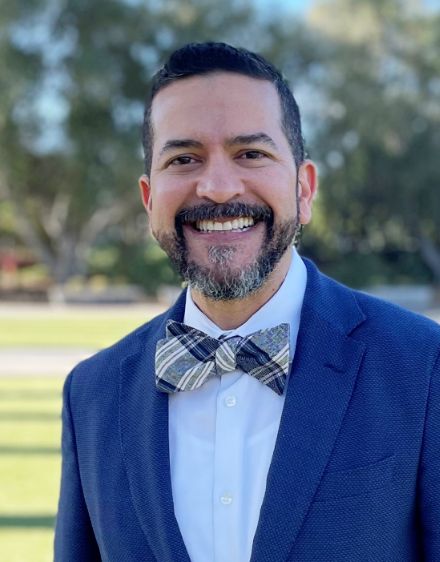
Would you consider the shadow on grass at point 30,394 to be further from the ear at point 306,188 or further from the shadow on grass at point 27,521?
the ear at point 306,188

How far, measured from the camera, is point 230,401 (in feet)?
6.63

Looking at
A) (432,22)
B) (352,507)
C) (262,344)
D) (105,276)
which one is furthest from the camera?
(105,276)

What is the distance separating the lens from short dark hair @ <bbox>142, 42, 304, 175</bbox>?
2102 mm

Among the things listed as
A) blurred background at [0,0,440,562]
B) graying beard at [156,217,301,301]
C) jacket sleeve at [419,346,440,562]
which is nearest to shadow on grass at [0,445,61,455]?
graying beard at [156,217,301,301]

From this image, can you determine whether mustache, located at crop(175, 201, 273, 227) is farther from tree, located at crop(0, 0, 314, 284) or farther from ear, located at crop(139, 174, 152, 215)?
tree, located at crop(0, 0, 314, 284)

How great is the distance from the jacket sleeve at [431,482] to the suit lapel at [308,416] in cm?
19

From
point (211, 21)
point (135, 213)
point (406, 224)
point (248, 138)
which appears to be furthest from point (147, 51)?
point (248, 138)

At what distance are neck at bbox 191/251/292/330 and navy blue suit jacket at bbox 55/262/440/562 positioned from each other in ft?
0.29

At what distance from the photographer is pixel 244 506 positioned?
76.1 inches

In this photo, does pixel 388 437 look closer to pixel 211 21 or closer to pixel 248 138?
pixel 248 138

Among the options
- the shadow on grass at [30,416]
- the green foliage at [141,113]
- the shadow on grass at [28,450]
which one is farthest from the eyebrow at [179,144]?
the green foliage at [141,113]

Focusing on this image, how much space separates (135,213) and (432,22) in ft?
44.9

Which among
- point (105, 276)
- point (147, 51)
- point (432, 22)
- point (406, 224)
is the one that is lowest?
point (105, 276)

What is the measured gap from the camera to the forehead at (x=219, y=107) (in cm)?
205
